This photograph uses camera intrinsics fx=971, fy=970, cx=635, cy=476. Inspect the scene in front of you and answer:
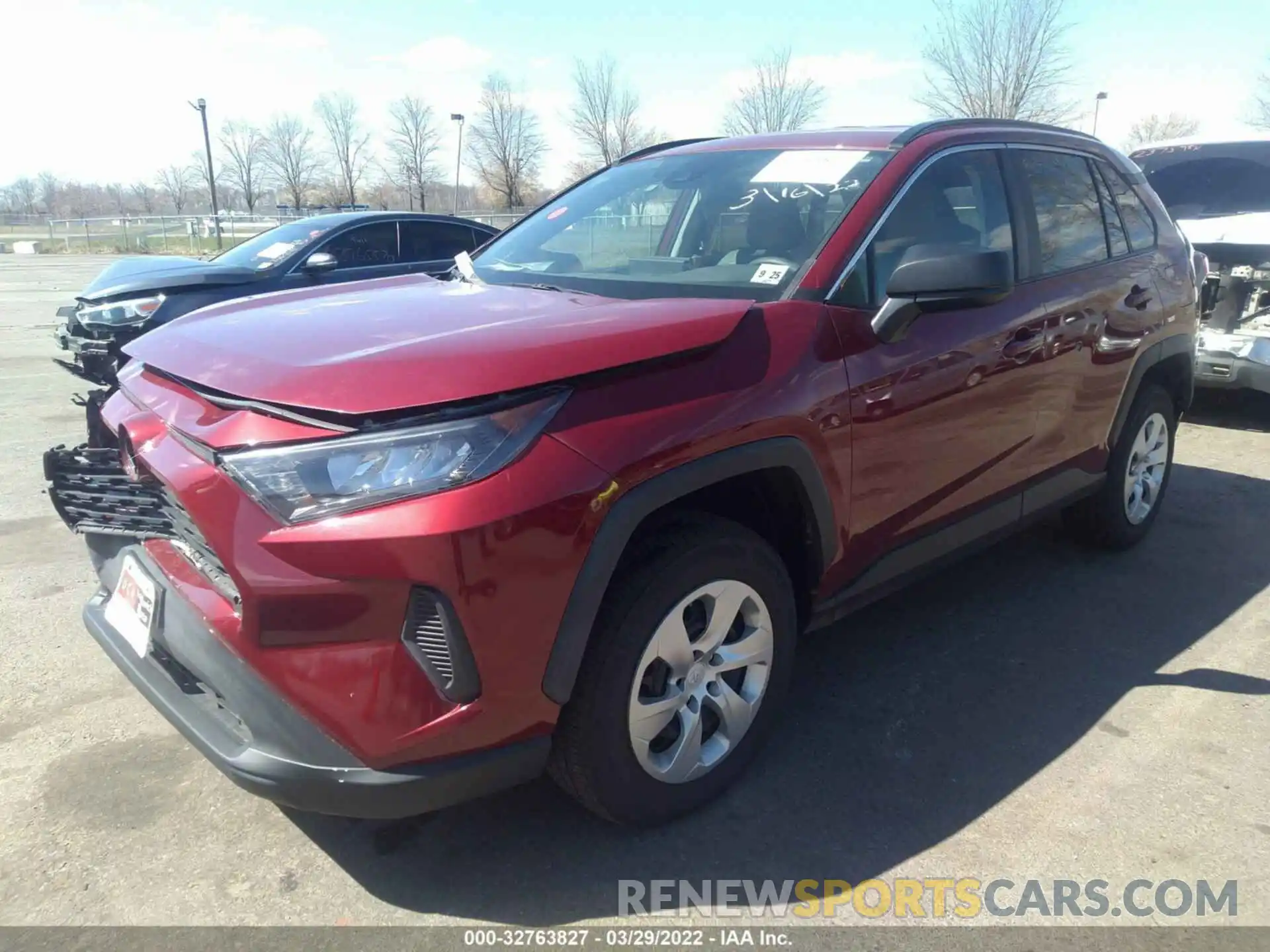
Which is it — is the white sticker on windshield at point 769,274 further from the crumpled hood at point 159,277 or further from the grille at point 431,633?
the crumpled hood at point 159,277

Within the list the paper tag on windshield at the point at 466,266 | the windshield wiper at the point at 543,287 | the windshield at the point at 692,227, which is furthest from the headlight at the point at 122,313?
the windshield wiper at the point at 543,287

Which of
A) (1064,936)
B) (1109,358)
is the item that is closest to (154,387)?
(1064,936)

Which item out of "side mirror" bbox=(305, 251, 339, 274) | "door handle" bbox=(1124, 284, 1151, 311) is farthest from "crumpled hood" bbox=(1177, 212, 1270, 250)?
"side mirror" bbox=(305, 251, 339, 274)

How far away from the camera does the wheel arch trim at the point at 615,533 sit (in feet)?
6.95

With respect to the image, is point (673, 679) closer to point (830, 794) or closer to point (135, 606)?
point (830, 794)

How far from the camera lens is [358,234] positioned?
25.6 feet

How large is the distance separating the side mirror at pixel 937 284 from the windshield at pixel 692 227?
0.95ft

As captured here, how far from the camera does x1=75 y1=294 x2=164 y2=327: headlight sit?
21.4 ft

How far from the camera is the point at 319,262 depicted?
713 centimetres

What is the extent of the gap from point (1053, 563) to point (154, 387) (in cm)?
380

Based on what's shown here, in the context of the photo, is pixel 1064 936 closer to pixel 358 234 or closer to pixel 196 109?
pixel 358 234

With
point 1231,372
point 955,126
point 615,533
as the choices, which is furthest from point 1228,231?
point 615,533

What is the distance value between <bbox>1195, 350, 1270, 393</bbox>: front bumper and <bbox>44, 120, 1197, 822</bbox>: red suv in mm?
3686

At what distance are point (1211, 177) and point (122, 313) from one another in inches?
321
